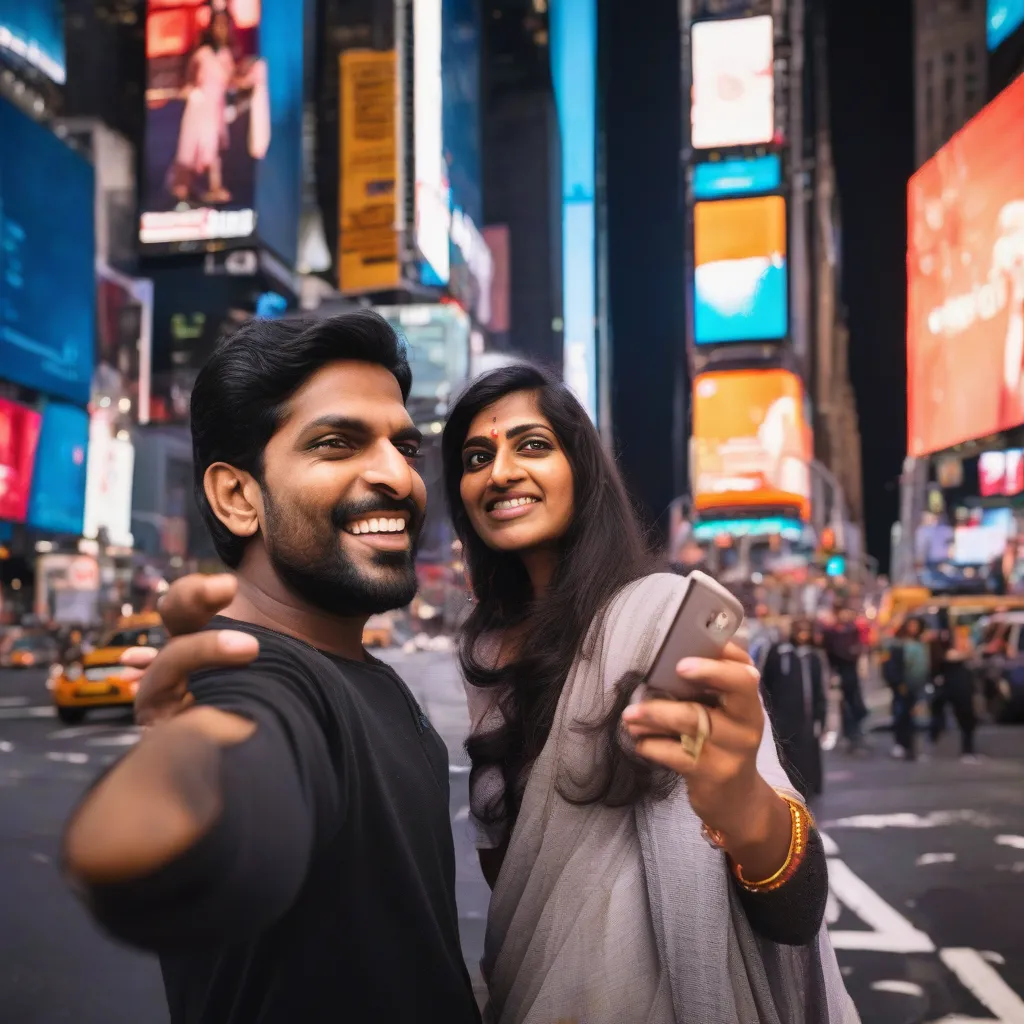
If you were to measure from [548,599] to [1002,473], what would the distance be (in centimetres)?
4251

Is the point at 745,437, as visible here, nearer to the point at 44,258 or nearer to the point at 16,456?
the point at 16,456

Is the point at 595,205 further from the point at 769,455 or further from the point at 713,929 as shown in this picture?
the point at 713,929

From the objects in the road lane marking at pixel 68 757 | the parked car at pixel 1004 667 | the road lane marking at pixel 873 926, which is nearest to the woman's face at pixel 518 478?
the road lane marking at pixel 873 926

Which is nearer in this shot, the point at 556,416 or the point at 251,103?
the point at 556,416

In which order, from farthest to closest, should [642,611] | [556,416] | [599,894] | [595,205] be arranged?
1. [595,205]
2. [556,416]
3. [642,611]
4. [599,894]

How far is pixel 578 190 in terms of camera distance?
111500 millimetres

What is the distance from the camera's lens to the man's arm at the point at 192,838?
1.00 m

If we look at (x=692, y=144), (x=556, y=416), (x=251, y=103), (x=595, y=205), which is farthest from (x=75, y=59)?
(x=595, y=205)

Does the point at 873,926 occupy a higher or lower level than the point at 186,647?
lower

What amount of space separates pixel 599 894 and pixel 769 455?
55.5 meters

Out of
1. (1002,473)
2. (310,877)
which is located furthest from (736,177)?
(310,877)

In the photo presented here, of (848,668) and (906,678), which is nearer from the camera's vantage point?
(906,678)

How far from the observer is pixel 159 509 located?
5278cm

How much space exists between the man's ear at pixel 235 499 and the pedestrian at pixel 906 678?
1220 cm
